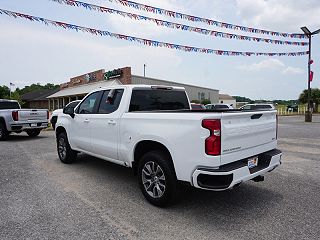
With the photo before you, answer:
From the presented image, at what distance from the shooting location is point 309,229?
3.53 m

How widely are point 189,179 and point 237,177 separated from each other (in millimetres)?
621

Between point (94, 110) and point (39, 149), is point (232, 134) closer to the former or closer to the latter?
point (94, 110)

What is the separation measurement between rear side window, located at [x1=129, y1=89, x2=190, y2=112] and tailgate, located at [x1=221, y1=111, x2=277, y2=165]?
1927mm

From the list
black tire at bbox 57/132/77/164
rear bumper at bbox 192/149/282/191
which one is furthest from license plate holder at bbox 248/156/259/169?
black tire at bbox 57/132/77/164

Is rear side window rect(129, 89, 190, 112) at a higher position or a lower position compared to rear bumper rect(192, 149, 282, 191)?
higher

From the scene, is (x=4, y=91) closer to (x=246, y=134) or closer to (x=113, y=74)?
(x=113, y=74)

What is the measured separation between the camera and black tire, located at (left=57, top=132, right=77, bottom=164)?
7.16 m

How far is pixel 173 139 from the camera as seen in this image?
12.9ft

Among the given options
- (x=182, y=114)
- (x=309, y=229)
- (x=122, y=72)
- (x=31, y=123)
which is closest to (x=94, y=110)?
(x=182, y=114)

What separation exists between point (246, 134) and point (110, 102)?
2.70 m

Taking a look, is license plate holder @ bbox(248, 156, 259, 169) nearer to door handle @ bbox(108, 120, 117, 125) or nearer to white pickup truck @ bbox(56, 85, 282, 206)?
white pickup truck @ bbox(56, 85, 282, 206)

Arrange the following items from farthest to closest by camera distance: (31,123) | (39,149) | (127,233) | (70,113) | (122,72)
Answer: (122,72) < (31,123) < (39,149) < (70,113) < (127,233)

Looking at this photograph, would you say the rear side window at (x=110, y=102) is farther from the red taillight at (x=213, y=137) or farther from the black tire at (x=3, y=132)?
the black tire at (x=3, y=132)

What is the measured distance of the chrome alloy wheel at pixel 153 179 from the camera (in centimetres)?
424
